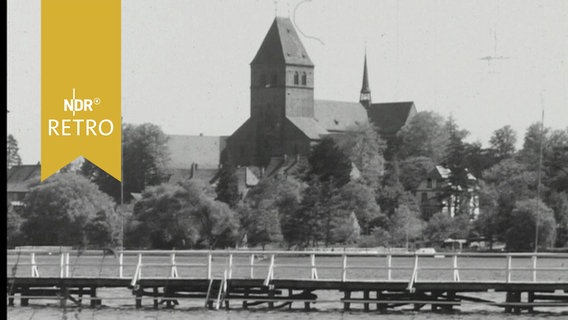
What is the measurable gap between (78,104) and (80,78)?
0.51 metres

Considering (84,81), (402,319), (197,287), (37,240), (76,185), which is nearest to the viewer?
(84,81)

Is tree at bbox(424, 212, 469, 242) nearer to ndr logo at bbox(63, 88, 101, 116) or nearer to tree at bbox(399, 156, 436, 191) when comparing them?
tree at bbox(399, 156, 436, 191)

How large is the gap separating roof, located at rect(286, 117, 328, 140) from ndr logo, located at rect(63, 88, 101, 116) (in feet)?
507

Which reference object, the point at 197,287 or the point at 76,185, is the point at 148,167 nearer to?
the point at 76,185

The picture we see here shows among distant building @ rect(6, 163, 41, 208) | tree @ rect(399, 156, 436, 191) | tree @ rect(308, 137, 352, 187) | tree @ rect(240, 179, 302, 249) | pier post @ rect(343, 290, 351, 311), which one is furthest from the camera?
distant building @ rect(6, 163, 41, 208)

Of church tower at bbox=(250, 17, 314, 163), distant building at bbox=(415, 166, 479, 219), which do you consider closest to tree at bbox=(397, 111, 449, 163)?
distant building at bbox=(415, 166, 479, 219)

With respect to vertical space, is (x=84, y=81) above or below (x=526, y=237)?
above

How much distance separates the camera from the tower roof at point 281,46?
175m

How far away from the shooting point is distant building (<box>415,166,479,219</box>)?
456 feet

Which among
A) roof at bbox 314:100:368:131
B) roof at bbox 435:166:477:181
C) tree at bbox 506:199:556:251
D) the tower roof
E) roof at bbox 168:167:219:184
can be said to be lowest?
tree at bbox 506:199:556:251

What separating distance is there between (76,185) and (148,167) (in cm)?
3815

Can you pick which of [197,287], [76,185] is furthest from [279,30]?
[197,287]

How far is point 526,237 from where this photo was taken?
104875 mm

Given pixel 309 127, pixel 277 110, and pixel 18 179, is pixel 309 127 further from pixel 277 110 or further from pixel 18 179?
pixel 18 179
